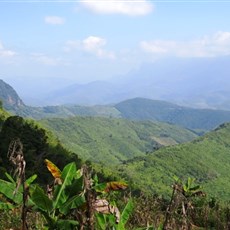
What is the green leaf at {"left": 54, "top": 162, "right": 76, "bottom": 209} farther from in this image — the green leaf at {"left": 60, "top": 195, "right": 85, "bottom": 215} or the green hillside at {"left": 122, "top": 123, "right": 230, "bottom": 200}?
the green hillside at {"left": 122, "top": 123, "right": 230, "bottom": 200}

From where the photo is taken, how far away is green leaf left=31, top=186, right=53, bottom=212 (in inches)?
192

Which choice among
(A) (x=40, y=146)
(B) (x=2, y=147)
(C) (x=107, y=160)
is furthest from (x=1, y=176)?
(C) (x=107, y=160)

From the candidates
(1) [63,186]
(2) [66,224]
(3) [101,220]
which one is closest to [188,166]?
(3) [101,220]

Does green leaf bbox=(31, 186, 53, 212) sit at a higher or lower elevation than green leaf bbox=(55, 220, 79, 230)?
higher

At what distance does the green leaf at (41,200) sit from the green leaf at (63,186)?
11 centimetres

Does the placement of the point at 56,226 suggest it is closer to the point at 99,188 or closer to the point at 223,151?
the point at 99,188

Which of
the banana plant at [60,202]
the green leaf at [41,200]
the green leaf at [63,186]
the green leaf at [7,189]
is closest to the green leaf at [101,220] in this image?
the banana plant at [60,202]

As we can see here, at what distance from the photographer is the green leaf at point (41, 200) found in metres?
4.88

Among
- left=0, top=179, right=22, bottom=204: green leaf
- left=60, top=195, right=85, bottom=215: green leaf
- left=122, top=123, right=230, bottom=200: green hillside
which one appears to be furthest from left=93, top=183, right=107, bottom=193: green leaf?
left=122, top=123, right=230, bottom=200: green hillside

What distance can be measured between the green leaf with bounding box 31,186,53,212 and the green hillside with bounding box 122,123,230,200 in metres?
101

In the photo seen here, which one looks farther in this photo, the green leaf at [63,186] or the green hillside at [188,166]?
the green hillside at [188,166]

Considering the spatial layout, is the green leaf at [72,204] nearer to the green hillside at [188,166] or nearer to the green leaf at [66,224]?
the green leaf at [66,224]

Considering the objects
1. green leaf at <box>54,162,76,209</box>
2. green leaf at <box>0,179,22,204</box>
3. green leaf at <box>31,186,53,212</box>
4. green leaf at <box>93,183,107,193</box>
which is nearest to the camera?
green leaf at <box>31,186,53,212</box>

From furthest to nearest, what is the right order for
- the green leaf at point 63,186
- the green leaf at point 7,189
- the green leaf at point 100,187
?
1. the green leaf at point 100,187
2. the green leaf at point 7,189
3. the green leaf at point 63,186
